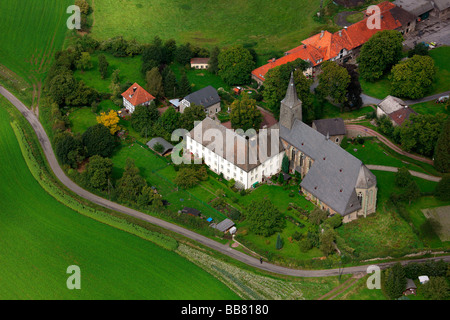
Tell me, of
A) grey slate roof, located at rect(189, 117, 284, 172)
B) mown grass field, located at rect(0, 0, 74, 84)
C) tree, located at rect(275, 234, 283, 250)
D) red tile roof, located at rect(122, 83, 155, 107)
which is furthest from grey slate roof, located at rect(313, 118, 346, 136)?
mown grass field, located at rect(0, 0, 74, 84)

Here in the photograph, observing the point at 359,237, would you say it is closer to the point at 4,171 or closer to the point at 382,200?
the point at 382,200

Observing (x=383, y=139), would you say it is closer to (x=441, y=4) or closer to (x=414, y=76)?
(x=414, y=76)

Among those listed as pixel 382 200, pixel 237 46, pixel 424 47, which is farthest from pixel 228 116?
pixel 424 47

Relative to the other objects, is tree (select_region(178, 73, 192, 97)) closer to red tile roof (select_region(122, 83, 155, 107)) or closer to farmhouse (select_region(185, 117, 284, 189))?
red tile roof (select_region(122, 83, 155, 107))

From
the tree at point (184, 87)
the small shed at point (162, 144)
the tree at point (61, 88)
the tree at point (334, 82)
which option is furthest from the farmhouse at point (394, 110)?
the tree at point (61, 88)

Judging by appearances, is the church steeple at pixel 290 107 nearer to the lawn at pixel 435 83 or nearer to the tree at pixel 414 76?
the lawn at pixel 435 83

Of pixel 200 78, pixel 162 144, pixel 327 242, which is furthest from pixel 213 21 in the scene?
pixel 327 242
